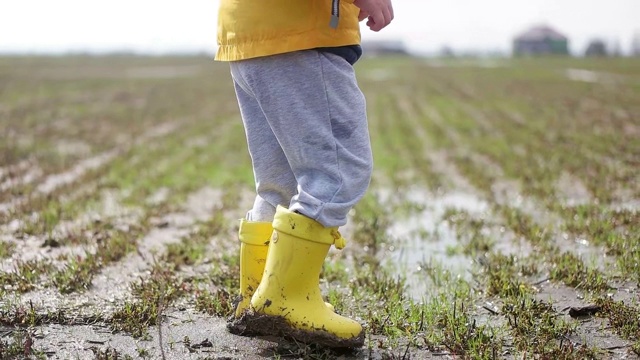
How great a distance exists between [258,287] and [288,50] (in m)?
0.86

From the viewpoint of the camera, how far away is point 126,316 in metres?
2.86

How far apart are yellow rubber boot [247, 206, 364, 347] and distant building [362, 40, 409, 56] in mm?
89246

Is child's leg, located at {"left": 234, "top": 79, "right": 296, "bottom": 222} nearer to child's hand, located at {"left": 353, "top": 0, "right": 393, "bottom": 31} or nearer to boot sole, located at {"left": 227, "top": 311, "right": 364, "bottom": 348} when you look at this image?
boot sole, located at {"left": 227, "top": 311, "right": 364, "bottom": 348}

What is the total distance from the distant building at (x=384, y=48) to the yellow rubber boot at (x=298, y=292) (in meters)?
89.2

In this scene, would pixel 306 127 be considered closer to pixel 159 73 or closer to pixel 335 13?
pixel 335 13

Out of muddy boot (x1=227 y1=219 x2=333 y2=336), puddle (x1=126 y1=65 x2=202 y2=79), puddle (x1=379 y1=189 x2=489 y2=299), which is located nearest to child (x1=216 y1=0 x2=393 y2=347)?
muddy boot (x1=227 y1=219 x2=333 y2=336)

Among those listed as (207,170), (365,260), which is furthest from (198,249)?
(207,170)

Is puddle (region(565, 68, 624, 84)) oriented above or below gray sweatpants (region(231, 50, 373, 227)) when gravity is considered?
below

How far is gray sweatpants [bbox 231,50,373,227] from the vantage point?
2.52m

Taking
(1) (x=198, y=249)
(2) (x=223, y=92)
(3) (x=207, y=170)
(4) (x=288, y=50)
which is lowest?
(2) (x=223, y=92)

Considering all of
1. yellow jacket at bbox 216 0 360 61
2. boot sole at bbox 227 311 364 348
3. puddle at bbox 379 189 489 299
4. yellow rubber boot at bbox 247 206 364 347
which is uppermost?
yellow jacket at bbox 216 0 360 61

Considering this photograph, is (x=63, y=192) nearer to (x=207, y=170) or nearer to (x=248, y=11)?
(x=207, y=170)

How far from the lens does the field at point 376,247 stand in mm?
2693

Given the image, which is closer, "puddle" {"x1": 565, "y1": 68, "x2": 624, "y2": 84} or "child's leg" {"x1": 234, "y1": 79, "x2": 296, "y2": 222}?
"child's leg" {"x1": 234, "y1": 79, "x2": 296, "y2": 222}
